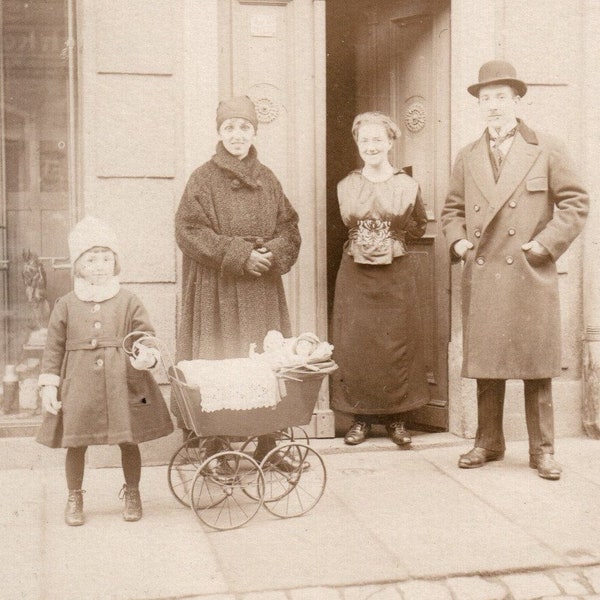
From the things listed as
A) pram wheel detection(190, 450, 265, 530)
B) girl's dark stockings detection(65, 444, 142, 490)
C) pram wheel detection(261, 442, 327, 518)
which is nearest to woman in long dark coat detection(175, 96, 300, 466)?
pram wheel detection(261, 442, 327, 518)

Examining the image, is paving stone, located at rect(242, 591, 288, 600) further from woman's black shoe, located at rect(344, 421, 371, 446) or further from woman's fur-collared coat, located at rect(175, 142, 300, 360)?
woman's black shoe, located at rect(344, 421, 371, 446)

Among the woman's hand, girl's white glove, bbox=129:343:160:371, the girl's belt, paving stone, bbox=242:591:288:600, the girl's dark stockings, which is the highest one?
the woman's hand

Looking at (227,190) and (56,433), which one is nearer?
(56,433)

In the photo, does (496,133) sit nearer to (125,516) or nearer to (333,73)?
(333,73)

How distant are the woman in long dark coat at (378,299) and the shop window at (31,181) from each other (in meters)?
1.77

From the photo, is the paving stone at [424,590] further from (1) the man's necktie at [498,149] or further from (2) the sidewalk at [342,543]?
(1) the man's necktie at [498,149]

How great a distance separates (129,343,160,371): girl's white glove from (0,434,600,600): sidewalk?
30.3 inches

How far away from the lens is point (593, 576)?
385 centimetres

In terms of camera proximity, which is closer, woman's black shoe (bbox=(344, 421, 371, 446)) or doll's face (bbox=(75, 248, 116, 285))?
doll's face (bbox=(75, 248, 116, 285))

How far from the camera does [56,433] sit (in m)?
4.44

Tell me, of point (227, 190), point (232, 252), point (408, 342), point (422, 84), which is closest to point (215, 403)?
point (232, 252)

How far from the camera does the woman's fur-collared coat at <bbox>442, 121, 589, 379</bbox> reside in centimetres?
523

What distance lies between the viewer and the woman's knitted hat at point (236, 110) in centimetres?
514

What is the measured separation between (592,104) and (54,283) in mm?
3683
